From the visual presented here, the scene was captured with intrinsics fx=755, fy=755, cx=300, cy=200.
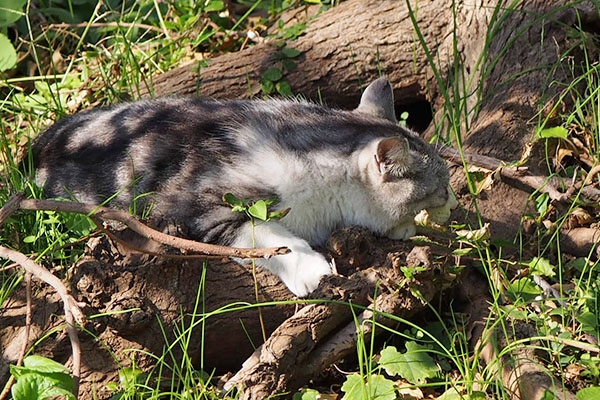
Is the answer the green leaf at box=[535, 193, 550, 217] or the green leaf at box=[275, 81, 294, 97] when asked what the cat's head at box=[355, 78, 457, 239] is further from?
the green leaf at box=[275, 81, 294, 97]

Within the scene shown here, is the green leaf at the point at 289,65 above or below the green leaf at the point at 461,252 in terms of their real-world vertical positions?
above

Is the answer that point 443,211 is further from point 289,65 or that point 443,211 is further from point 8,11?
point 8,11

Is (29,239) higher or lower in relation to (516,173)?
higher

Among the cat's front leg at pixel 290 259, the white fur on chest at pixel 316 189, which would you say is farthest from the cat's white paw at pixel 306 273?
the white fur on chest at pixel 316 189

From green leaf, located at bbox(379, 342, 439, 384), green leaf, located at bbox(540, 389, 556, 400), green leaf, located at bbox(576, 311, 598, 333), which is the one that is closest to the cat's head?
green leaf, located at bbox(379, 342, 439, 384)

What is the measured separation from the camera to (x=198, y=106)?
3.71 meters

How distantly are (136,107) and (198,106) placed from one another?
0.34 m

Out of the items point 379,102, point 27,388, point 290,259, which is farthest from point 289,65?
point 27,388

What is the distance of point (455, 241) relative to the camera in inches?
132

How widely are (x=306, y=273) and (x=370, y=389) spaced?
1.93 ft

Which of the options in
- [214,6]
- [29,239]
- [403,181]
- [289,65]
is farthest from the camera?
[214,6]

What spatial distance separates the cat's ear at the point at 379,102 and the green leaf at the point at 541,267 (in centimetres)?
107

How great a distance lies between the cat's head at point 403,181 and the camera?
333 cm

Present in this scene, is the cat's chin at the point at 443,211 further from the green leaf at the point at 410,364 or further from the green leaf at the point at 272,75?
the green leaf at the point at 272,75
